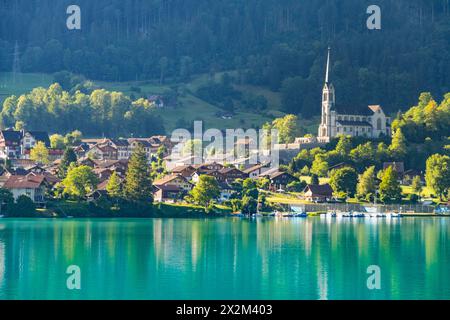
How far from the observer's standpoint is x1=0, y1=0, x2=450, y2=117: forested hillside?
170125 mm

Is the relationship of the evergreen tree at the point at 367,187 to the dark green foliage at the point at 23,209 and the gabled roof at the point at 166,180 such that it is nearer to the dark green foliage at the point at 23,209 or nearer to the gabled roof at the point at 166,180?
the gabled roof at the point at 166,180

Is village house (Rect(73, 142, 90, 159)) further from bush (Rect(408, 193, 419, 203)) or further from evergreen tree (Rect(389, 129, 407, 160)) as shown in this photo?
bush (Rect(408, 193, 419, 203))

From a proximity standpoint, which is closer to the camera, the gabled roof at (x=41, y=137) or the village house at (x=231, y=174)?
the village house at (x=231, y=174)

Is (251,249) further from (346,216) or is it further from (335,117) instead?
(335,117)

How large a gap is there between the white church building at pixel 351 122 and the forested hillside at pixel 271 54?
35.9 meters

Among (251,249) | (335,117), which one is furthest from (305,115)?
(251,249)

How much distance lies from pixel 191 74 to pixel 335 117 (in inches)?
2296

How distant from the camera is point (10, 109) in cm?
15000

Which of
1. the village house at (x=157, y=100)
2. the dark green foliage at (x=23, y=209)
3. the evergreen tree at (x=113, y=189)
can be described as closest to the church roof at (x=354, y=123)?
the evergreen tree at (x=113, y=189)

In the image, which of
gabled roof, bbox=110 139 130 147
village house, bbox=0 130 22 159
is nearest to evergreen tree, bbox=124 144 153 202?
village house, bbox=0 130 22 159

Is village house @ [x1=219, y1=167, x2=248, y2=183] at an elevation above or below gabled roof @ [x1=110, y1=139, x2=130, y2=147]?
below

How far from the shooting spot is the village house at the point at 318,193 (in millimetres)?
98750

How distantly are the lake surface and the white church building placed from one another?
41.8 metres
